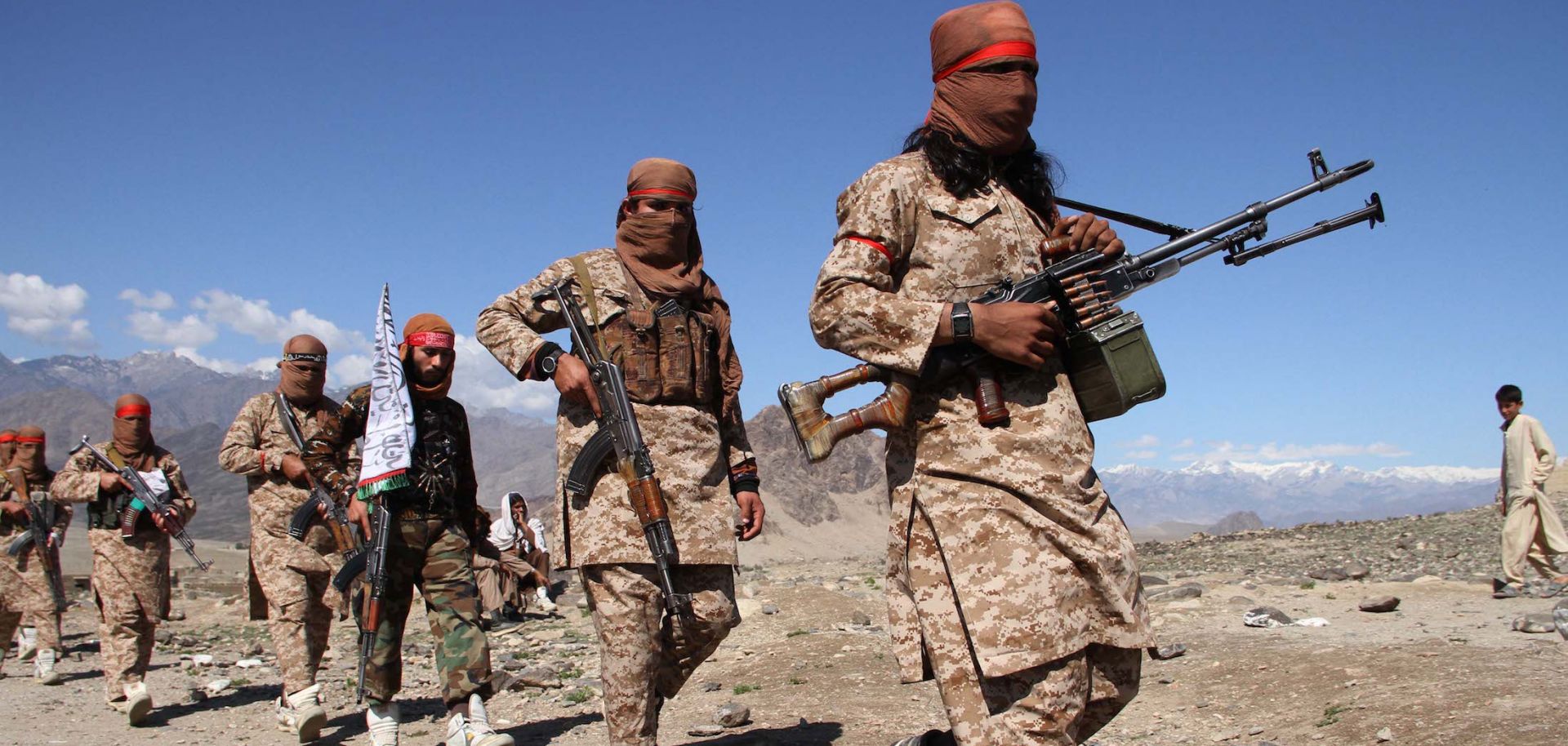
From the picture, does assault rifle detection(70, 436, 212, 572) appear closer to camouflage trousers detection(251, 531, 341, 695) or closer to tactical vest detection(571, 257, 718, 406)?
camouflage trousers detection(251, 531, 341, 695)

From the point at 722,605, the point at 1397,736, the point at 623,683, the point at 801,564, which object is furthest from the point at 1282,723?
the point at 801,564

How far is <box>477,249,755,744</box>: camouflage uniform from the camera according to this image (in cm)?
418

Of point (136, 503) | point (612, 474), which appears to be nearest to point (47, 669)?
point (136, 503)

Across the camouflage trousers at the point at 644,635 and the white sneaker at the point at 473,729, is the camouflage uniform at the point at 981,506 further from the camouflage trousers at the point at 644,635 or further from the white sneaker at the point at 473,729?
the white sneaker at the point at 473,729


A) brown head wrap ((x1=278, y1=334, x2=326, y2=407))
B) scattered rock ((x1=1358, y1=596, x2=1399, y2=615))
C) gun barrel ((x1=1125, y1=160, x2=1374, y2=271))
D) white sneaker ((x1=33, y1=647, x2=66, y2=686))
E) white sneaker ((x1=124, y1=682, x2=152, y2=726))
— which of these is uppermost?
brown head wrap ((x1=278, y1=334, x2=326, y2=407))

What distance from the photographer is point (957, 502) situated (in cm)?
279

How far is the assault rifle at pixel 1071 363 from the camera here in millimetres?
2895

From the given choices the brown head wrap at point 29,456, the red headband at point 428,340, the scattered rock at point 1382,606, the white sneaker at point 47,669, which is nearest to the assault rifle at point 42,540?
the brown head wrap at point 29,456

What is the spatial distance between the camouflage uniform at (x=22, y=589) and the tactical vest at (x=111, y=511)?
104 inches

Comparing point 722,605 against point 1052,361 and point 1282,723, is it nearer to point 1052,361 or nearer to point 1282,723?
point 1052,361

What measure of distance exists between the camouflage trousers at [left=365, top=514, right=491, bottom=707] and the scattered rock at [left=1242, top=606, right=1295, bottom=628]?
596 centimetres

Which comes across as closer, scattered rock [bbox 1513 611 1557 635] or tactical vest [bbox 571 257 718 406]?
tactical vest [bbox 571 257 718 406]

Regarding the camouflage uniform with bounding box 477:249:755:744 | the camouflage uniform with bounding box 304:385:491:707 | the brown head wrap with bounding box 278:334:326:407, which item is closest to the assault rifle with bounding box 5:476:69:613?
the brown head wrap with bounding box 278:334:326:407

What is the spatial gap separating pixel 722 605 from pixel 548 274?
152cm
